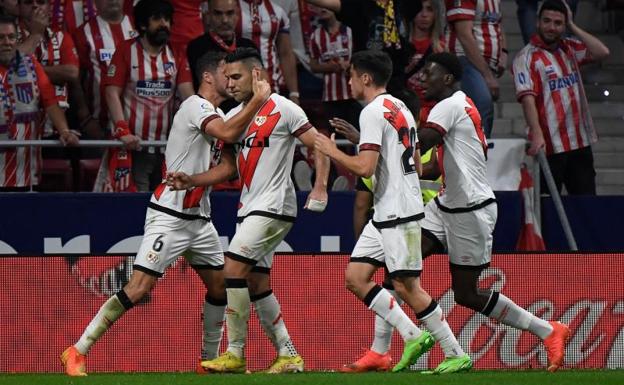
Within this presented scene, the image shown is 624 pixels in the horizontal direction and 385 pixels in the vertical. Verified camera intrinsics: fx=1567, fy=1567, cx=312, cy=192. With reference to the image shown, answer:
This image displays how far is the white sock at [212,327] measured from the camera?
Result: 11188 mm

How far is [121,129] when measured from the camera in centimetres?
1308

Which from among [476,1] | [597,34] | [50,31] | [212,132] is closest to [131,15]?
[50,31]

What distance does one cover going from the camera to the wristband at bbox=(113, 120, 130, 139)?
42.9 feet

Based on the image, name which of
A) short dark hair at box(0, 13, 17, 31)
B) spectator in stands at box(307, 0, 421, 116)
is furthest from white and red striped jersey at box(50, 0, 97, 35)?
spectator in stands at box(307, 0, 421, 116)

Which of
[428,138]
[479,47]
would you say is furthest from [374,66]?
[479,47]

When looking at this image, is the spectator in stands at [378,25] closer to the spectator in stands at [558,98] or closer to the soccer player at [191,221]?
the spectator in stands at [558,98]

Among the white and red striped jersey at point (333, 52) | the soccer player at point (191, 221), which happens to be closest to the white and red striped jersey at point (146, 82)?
the white and red striped jersey at point (333, 52)

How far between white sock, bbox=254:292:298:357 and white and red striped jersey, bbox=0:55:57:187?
10.6 ft

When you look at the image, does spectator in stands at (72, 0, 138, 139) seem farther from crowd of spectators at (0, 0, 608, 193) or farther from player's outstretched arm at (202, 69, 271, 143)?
player's outstretched arm at (202, 69, 271, 143)

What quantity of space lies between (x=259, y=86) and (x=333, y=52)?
407 centimetres

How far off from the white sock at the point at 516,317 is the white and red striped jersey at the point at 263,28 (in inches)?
156

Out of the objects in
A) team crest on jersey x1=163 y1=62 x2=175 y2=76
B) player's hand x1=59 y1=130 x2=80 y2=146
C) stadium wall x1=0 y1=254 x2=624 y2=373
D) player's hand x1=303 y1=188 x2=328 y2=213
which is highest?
team crest on jersey x1=163 y1=62 x2=175 y2=76

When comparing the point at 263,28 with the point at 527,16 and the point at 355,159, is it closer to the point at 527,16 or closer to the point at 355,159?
the point at 527,16

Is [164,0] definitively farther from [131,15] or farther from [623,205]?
[623,205]
